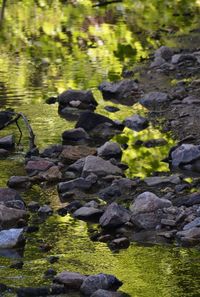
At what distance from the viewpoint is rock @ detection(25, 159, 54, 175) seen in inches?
273

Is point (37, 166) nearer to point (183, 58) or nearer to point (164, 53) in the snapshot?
point (183, 58)

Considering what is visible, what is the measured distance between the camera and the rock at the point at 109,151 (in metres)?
7.39

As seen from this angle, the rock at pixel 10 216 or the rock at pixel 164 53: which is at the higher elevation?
the rock at pixel 10 216

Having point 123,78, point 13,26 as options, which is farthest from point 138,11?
point 123,78

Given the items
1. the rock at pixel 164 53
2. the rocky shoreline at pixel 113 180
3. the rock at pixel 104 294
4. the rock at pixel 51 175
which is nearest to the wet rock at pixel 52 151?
the rocky shoreline at pixel 113 180

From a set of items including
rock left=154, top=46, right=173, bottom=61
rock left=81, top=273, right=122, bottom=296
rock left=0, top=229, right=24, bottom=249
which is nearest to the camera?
rock left=81, top=273, right=122, bottom=296

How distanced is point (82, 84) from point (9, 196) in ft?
14.2

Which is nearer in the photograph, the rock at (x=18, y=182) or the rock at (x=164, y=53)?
the rock at (x=18, y=182)

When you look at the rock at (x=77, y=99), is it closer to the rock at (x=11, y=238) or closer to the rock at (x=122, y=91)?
the rock at (x=122, y=91)

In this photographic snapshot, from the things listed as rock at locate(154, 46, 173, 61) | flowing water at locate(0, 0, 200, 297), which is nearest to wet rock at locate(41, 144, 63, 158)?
flowing water at locate(0, 0, 200, 297)

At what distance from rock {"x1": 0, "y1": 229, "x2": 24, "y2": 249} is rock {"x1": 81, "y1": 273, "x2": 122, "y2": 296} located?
0.77 metres

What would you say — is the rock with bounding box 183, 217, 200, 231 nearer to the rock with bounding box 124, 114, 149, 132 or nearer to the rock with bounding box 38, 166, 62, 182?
the rock with bounding box 38, 166, 62, 182

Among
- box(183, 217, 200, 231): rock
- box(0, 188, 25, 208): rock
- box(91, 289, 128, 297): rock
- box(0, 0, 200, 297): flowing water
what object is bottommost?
box(0, 0, 200, 297): flowing water

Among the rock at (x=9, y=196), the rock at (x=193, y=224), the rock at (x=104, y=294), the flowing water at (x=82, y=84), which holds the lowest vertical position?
the flowing water at (x=82, y=84)
